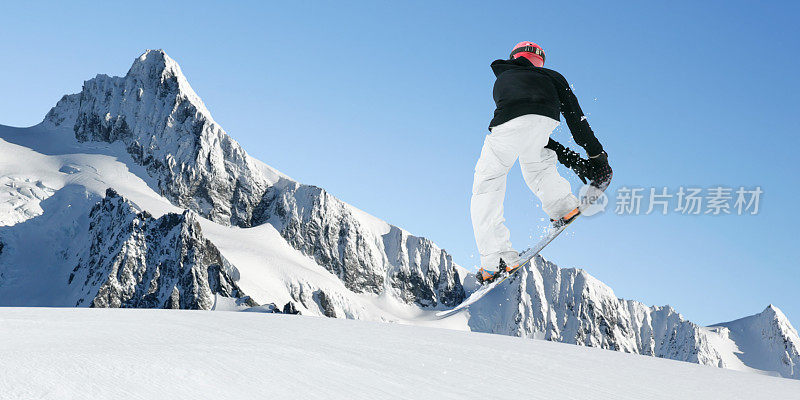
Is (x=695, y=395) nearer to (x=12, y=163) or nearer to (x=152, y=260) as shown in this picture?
(x=152, y=260)

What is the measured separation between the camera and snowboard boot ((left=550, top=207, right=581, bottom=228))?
7.02m

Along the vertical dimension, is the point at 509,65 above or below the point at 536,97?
above

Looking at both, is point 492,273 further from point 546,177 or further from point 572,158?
point 572,158

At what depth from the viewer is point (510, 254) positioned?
7.05 m

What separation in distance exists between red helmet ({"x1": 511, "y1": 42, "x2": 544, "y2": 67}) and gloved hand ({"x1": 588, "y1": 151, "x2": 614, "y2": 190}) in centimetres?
122

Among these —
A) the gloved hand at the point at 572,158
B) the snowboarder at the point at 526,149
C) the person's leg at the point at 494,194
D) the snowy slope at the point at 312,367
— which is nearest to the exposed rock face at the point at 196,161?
the snowy slope at the point at 312,367

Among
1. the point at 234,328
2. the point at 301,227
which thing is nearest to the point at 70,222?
the point at 301,227

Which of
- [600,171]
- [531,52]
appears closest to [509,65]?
[531,52]

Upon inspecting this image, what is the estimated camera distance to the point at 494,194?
664 centimetres

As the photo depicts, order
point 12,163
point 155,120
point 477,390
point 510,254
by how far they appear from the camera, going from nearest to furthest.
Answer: point 477,390, point 510,254, point 12,163, point 155,120

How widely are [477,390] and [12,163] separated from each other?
589 feet

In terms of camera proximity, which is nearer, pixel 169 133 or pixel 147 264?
pixel 147 264

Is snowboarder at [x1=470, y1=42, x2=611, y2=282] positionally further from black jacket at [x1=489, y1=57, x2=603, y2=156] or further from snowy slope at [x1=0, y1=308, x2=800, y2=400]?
snowy slope at [x1=0, y1=308, x2=800, y2=400]

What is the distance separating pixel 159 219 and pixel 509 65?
464 feet
